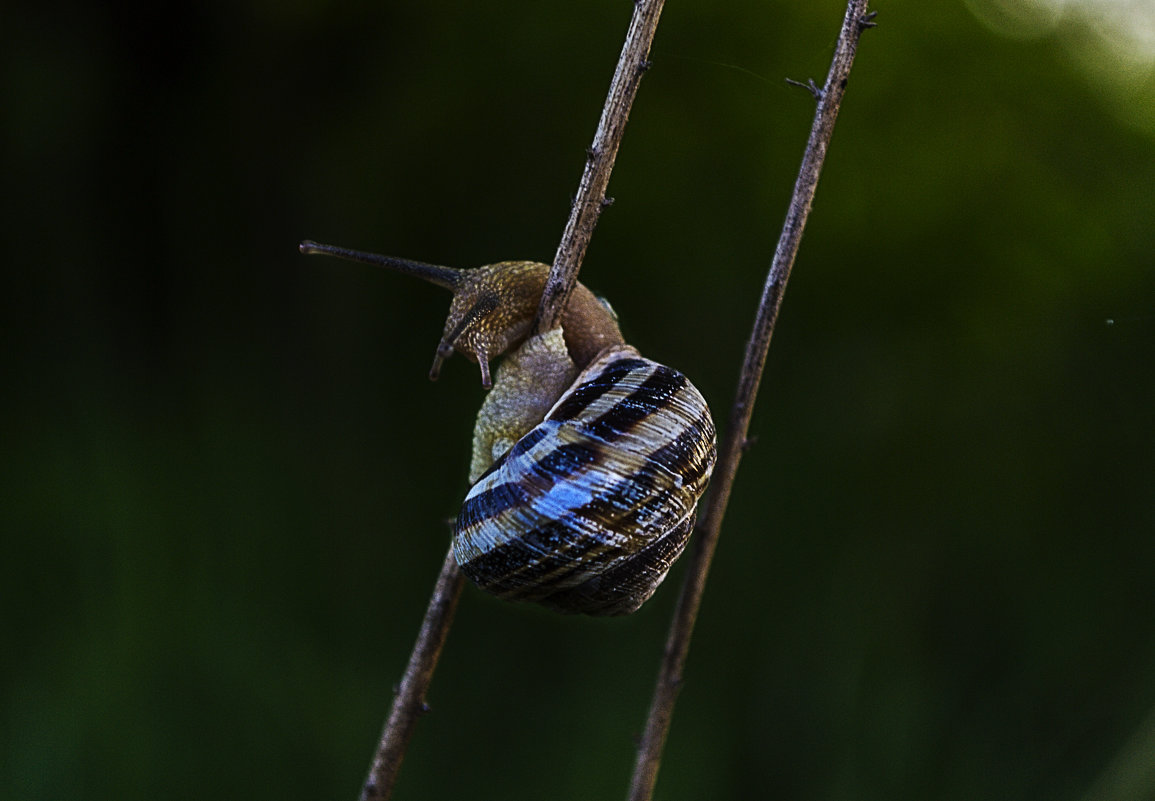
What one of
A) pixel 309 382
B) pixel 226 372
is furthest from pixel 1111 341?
pixel 226 372

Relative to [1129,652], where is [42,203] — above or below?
above

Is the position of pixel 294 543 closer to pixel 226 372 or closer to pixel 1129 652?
pixel 226 372

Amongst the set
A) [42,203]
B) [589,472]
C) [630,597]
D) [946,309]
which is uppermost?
[946,309]

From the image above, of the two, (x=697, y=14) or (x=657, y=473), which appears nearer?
(x=657, y=473)

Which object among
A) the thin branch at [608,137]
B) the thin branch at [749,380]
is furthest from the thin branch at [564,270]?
the thin branch at [749,380]

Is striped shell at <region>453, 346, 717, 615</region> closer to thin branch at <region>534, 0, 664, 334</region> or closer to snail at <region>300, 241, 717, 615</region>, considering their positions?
snail at <region>300, 241, 717, 615</region>

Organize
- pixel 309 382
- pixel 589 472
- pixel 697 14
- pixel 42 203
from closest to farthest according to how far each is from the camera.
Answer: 1. pixel 589 472
2. pixel 42 203
3. pixel 697 14
4. pixel 309 382
